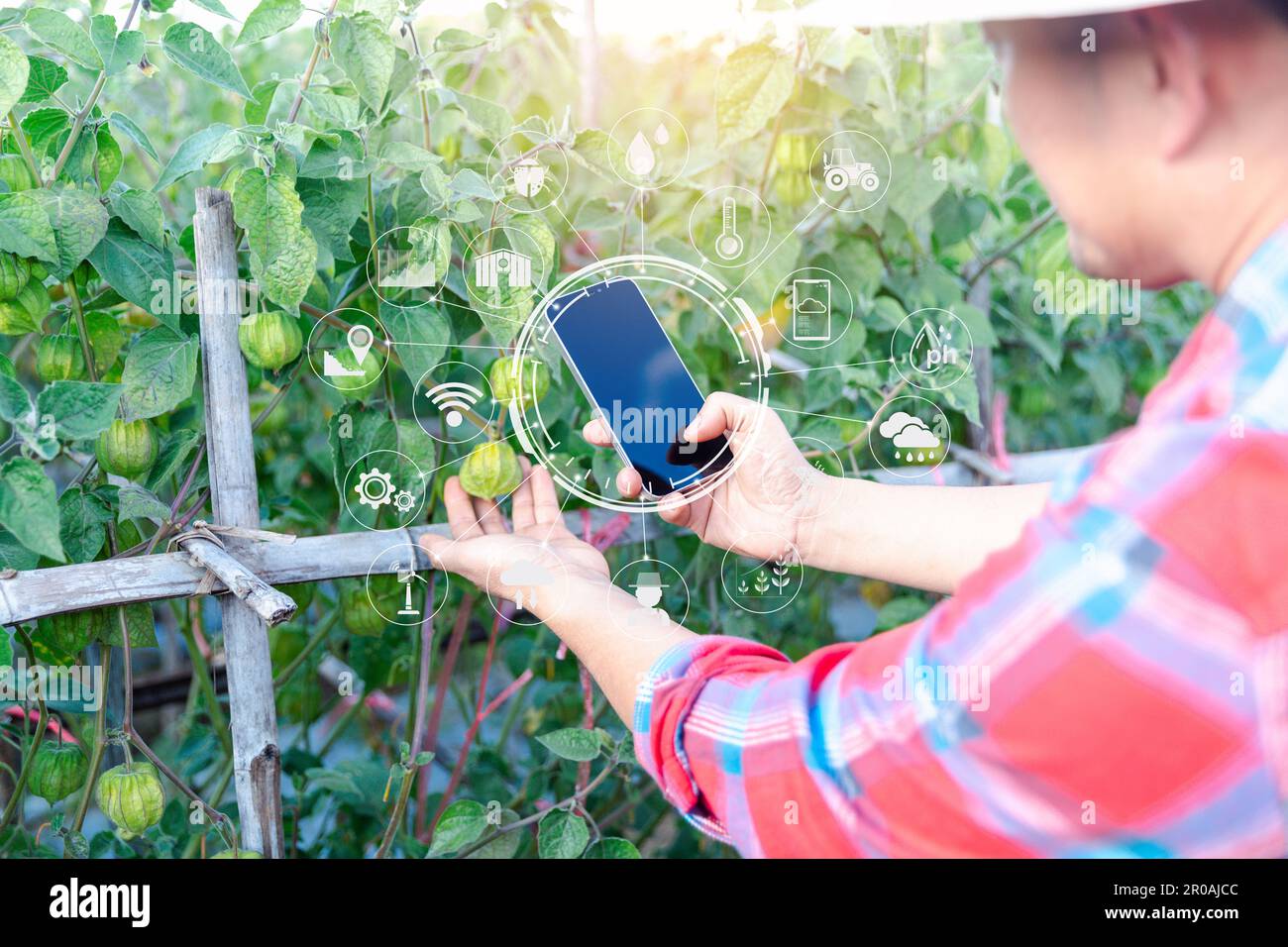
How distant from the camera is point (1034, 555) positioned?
53cm

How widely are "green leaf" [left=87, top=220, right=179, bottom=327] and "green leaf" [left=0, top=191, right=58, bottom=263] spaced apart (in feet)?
0.15

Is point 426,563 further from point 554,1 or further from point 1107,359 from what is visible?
point 1107,359

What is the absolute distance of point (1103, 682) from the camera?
510 millimetres

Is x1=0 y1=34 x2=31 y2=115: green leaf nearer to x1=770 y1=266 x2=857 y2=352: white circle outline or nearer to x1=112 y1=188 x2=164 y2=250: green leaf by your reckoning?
x1=112 y1=188 x2=164 y2=250: green leaf

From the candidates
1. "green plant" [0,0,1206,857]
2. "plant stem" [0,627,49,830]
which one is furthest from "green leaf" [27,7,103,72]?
"plant stem" [0,627,49,830]

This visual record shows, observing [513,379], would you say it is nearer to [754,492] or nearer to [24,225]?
[754,492]

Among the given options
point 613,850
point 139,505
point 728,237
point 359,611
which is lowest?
point 613,850

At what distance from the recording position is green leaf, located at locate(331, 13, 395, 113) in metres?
0.75

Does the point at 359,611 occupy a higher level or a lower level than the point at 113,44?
lower

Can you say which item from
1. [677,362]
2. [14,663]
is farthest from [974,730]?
[14,663]

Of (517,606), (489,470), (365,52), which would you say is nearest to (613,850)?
(517,606)

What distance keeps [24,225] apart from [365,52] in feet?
0.87

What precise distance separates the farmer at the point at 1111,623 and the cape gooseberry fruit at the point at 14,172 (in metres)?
0.56
